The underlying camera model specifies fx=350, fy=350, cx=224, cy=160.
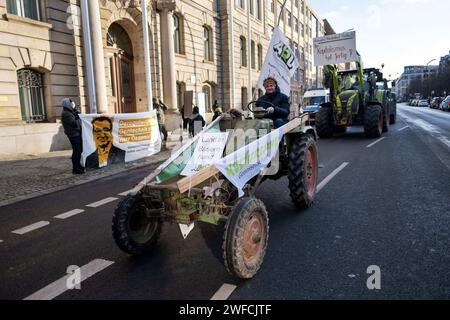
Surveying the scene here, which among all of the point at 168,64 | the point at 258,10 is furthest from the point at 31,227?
the point at 258,10

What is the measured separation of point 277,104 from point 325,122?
9.68 metres

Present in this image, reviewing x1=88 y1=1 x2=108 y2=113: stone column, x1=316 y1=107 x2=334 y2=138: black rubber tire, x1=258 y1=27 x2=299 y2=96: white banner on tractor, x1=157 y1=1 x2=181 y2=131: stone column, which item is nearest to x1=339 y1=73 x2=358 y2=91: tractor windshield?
x1=316 y1=107 x2=334 y2=138: black rubber tire

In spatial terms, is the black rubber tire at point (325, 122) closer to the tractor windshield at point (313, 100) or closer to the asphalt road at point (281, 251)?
the asphalt road at point (281, 251)

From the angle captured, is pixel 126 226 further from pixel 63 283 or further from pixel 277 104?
pixel 277 104

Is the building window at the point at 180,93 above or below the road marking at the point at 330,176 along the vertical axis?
above

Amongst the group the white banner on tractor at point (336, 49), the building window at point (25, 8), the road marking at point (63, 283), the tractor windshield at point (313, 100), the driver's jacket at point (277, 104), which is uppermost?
the building window at point (25, 8)

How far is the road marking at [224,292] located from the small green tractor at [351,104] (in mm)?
12225

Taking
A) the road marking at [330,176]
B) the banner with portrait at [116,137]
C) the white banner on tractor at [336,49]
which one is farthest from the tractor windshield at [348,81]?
the banner with portrait at [116,137]

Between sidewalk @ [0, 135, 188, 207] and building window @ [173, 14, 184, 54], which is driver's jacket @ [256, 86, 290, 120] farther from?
building window @ [173, 14, 184, 54]

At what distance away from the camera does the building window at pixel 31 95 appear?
514 inches

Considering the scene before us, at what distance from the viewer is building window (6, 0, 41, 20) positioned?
41.2 feet

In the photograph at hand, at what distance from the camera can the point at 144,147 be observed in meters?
11.4

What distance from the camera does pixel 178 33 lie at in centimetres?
2183
